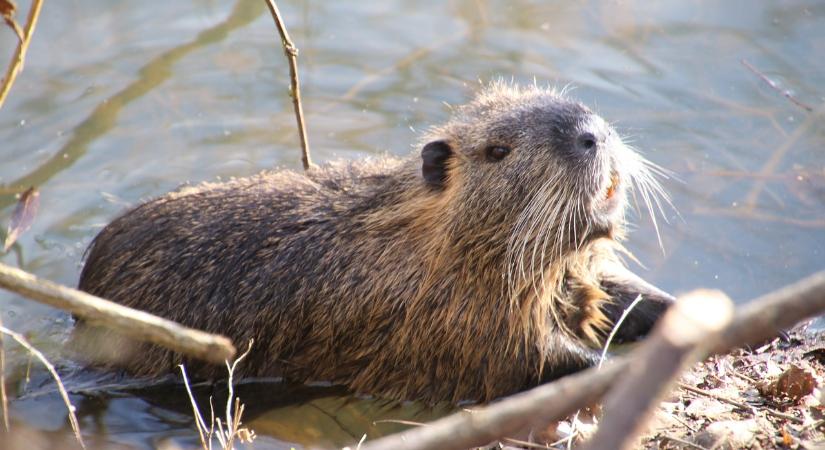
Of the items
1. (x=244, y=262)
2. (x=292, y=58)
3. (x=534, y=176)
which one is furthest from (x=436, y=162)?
(x=292, y=58)

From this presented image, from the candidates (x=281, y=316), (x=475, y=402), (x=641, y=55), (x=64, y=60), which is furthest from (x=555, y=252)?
(x=64, y=60)

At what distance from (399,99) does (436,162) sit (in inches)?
93.3

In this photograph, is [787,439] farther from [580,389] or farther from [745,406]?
[580,389]

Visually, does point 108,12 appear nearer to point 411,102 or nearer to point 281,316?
point 411,102

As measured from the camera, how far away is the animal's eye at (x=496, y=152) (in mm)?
3688

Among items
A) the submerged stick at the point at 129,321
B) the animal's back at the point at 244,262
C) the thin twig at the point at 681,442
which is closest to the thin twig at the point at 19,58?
the animal's back at the point at 244,262

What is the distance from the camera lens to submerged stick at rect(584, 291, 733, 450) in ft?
3.94

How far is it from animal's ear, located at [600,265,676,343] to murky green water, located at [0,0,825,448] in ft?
1.63

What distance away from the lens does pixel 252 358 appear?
4121 millimetres

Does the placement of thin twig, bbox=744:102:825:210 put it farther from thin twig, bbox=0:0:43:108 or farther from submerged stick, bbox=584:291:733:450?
submerged stick, bbox=584:291:733:450

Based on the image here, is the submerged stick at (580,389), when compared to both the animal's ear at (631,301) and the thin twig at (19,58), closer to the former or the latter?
the thin twig at (19,58)

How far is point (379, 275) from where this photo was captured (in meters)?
3.97

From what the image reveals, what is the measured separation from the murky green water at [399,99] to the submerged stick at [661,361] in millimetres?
3674

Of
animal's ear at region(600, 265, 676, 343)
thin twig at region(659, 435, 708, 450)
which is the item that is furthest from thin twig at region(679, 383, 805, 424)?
animal's ear at region(600, 265, 676, 343)
